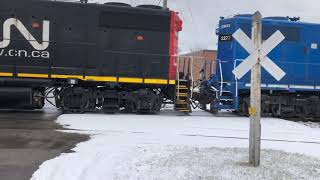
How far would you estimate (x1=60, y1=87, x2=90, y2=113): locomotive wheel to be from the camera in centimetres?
1806

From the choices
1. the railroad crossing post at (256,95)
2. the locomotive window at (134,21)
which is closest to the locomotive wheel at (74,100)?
the locomotive window at (134,21)

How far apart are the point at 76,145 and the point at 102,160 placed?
1.81 metres

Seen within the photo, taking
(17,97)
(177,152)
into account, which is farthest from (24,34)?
(177,152)

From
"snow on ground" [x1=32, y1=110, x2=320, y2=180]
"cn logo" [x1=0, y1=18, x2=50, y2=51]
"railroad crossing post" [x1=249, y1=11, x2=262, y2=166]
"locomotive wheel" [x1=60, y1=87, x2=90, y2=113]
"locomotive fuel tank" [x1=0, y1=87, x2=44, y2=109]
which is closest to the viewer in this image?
"snow on ground" [x1=32, y1=110, x2=320, y2=180]

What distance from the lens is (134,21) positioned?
730 inches

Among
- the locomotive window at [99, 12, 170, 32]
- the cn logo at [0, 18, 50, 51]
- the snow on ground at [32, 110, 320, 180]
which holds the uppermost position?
the locomotive window at [99, 12, 170, 32]

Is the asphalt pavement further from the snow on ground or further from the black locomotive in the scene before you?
the black locomotive

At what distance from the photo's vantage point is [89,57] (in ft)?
59.9

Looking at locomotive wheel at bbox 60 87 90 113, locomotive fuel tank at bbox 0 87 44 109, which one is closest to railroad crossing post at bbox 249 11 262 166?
locomotive wheel at bbox 60 87 90 113

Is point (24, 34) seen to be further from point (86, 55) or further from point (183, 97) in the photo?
point (183, 97)

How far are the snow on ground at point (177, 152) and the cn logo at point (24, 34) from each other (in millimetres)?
3145

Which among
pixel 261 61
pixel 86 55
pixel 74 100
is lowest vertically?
pixel 74 100

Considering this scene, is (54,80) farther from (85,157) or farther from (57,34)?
(85,157)

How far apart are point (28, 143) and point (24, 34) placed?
7.76 metres
